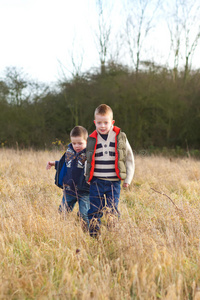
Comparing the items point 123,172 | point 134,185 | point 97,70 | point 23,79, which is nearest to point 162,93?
point 97,70

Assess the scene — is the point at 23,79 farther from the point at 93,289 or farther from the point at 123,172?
the point at 93,289

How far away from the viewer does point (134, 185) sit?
5.66m

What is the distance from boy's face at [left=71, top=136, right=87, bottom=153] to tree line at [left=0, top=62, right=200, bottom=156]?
413 inches

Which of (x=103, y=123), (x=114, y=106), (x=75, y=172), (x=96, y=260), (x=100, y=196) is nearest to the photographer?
(x=96, y=260)

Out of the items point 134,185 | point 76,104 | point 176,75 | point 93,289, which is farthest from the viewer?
point 176,75

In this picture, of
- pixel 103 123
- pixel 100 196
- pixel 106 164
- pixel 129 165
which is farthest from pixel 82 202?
pixel 103 123

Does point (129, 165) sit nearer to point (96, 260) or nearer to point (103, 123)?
point (103, 123)

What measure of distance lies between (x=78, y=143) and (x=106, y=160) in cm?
42

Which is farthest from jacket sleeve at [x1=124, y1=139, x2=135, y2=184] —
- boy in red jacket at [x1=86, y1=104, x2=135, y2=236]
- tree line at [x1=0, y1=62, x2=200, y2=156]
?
tree line at [x1=0, y1=62, x2=200, y2=156]

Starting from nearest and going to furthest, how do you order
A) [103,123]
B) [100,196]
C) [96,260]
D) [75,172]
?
[96,260] → [103,123] → [100,196] → [75,172]

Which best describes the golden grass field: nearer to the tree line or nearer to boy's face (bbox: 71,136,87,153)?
boy's face (bbox: 71,136,87,153)

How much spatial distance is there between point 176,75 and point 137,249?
14887mm

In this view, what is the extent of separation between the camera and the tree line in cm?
1395

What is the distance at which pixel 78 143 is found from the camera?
3.11 metres
